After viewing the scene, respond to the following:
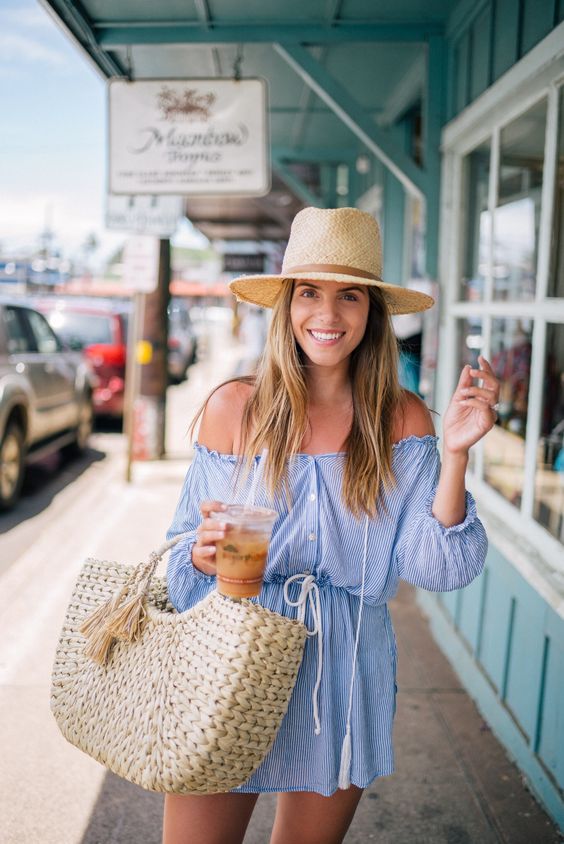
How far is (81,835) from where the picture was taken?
9.34 ft

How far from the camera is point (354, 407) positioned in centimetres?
210

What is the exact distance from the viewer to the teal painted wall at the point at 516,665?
112 inches

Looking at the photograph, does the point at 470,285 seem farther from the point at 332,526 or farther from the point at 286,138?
the point at 286,138

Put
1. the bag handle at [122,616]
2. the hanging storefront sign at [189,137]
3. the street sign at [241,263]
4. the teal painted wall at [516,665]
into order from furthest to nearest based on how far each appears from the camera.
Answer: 1. the street sign at [241,263]
2. the hanging storefront sign at [189,137]
3. the teal painted wall at [516,665]
4. the bag handle at [122,616]

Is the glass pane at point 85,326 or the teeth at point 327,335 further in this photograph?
the glass pane at point 85,326

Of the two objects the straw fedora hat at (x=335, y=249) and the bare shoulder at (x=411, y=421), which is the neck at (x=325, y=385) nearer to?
the bare shoulder at (x=411, y=421)

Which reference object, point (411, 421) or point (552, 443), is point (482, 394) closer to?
point (411, 421)

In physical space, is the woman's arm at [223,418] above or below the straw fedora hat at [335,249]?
below

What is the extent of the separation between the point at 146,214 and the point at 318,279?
6.05 metres

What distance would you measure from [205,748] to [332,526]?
58cm

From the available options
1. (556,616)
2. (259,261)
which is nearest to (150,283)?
(556,616)

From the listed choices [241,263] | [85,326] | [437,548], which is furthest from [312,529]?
[241,263]

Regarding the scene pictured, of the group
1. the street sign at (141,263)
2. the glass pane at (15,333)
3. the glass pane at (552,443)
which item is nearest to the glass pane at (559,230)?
the glass pane at (552,443)

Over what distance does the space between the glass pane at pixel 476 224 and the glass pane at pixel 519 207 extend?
0.18 metres
